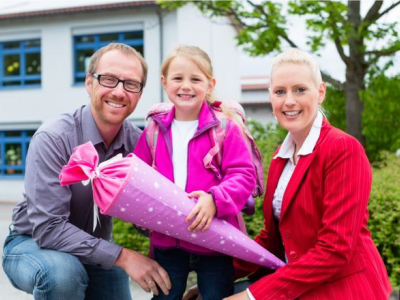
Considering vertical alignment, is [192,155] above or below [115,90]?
below

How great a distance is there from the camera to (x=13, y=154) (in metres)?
17.6

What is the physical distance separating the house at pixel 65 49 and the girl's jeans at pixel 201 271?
1322 centimetres

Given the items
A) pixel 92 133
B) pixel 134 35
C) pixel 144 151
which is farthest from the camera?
pixel 134 35

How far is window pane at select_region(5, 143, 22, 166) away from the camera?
57.7 feet

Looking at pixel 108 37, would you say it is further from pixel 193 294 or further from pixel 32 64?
Answer: pixel 193 294

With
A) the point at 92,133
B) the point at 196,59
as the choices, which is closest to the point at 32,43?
the point at 92,133

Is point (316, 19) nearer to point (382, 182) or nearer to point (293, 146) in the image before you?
point (382, 182)

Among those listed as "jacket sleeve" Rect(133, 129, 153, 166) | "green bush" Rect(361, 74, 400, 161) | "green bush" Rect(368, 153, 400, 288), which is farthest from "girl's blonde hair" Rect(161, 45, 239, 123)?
"green bush" Rect(361, 74, 400, 161)

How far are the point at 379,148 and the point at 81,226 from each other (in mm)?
6591

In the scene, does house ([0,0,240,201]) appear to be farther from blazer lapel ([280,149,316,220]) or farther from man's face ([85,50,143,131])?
blazer lapel ([280,149,316,220])

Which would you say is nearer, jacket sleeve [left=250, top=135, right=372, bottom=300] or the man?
jacket sleeve [left=250, top=135, right=372, bottom=300]

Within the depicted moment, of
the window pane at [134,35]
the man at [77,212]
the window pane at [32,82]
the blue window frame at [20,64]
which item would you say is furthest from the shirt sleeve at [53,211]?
the window pane at [32,82]

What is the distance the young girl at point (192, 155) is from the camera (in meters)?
2.36

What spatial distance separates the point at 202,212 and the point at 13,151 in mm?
17001
